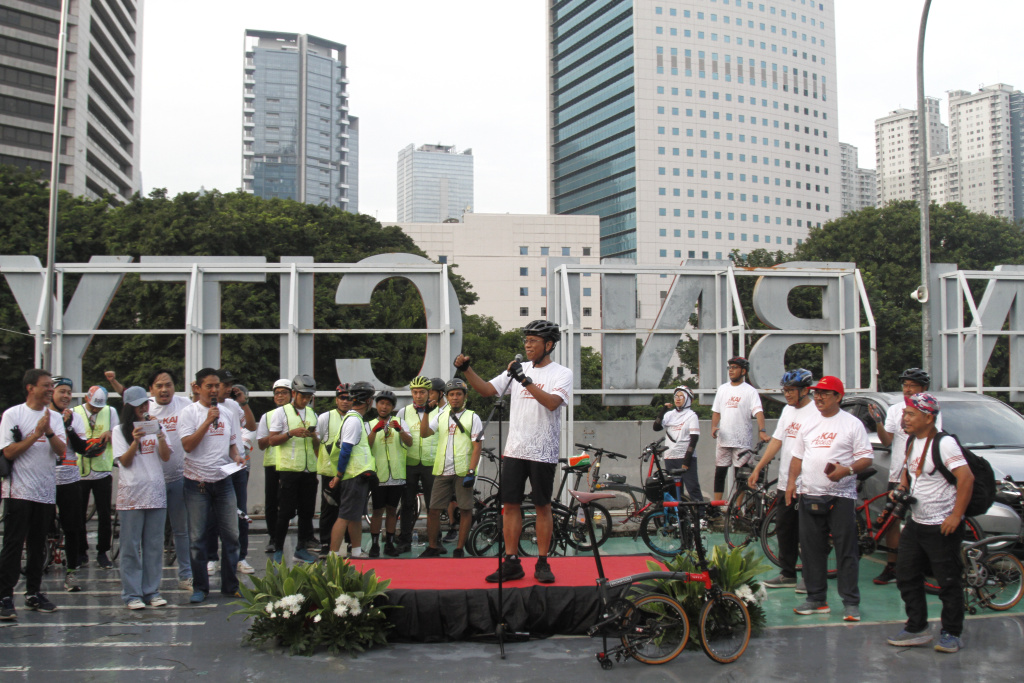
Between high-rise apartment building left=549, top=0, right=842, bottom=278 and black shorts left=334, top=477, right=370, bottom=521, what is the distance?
11787 cm

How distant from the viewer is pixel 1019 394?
14.4m

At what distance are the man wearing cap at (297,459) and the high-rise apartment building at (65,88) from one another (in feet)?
206

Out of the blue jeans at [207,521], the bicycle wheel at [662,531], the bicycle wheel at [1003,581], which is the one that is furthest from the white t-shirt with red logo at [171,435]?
the bicycle wheel at [1003,581]

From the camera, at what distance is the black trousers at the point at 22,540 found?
22.3 feet

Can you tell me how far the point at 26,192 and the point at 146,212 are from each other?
167 inches

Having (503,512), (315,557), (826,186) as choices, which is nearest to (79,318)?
(315,557)

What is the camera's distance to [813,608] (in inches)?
265

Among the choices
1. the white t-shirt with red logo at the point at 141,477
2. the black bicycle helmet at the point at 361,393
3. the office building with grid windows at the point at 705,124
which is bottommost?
the white t-shirt with red logo at the point at 141,477

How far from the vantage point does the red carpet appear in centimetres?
612

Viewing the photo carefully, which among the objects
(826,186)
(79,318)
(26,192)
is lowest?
(79,318)

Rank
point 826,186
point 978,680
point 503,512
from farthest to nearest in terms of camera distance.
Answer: point 826,186 → point 503,512 → point 978,680

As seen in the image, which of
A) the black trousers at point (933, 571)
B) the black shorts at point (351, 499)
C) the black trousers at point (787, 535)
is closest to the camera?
the black trousers at point (933, 571)

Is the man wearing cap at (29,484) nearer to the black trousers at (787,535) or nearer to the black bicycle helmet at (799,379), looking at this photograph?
the black trousers at (787,535)

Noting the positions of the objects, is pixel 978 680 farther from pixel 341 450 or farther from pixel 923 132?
pixel 923 132
